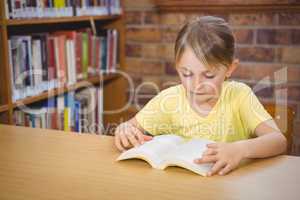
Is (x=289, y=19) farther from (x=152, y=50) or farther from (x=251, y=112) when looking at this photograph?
(x=251, y=112)

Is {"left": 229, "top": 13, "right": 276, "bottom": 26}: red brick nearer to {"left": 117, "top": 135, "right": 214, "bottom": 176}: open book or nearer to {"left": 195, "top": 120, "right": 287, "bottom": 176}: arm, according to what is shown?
{"left": 195, "top": 120, "right": 287, "bottom": 176}: arm

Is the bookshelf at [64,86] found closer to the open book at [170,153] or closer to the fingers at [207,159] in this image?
the open book at [170,153]

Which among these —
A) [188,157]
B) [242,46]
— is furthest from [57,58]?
[188,157]

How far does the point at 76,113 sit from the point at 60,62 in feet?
1.08

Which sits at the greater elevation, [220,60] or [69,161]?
[220,60]

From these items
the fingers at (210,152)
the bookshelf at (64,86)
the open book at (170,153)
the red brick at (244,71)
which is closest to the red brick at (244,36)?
the red brick at (244,71)

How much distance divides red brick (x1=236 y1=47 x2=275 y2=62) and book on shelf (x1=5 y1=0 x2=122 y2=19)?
80 cm

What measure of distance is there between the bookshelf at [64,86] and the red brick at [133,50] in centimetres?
3

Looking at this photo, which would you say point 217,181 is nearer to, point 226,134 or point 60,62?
point 226,134

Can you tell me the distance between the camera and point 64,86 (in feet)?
6.83

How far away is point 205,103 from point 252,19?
3.22 ft

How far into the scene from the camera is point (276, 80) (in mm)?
2148

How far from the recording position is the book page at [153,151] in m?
0.91

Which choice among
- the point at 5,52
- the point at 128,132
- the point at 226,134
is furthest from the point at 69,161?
the point at 5,52
